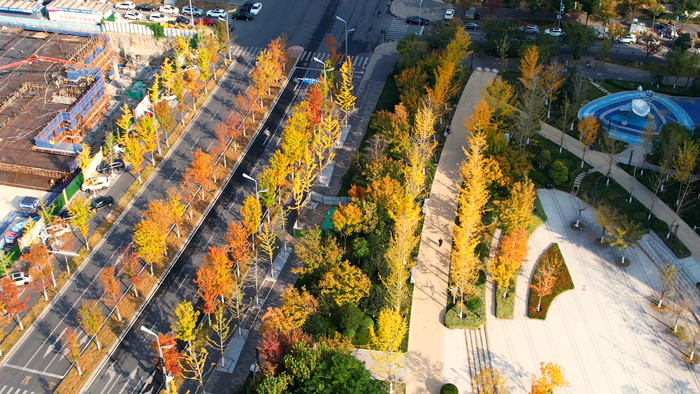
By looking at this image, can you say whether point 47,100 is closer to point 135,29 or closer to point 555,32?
point 135,29

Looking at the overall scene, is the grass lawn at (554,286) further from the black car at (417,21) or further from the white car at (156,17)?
the white car at (156,17)

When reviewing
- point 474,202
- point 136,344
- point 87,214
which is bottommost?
point 136,344

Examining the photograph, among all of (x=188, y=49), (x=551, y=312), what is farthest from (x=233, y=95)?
(x=551, y=312)

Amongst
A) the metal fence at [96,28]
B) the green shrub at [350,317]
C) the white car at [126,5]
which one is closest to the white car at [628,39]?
the metal fence at [96,28]

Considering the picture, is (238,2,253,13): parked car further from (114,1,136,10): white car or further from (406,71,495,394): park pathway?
(406,71,495,394): park pathway

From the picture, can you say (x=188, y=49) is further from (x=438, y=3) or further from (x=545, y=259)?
(x=545, y=259)

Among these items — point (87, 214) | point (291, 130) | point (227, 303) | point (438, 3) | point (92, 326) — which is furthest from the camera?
point (438, 3)

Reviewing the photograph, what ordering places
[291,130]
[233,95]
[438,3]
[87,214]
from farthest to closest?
[438,3] → [233,95] → [291,130] → [87,214]
